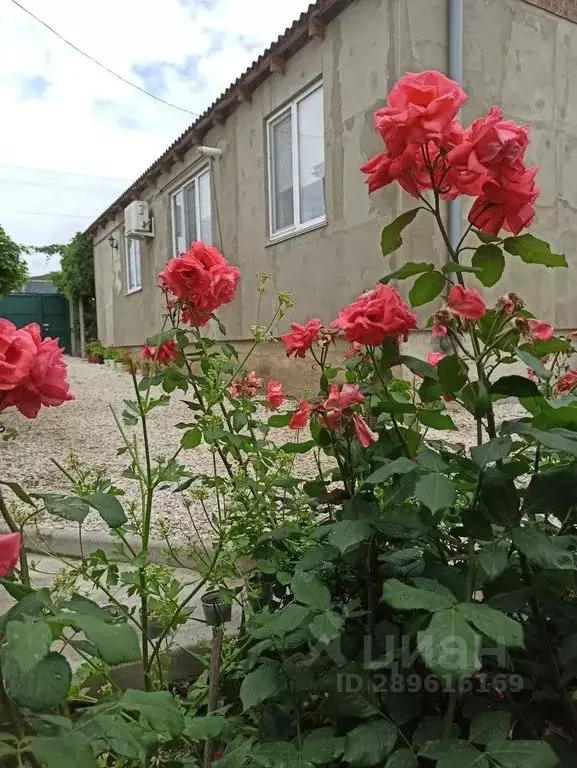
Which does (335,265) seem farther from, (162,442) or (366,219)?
(162,442)

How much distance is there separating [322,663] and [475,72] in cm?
556

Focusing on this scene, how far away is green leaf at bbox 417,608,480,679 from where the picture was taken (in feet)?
2.02

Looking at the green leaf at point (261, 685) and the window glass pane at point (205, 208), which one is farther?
the window glass pane at point (205, 208)

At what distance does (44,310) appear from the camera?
2056cm

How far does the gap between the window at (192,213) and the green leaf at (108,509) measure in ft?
25.2

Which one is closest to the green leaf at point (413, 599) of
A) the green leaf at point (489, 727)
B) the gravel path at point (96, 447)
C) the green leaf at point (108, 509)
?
the green leaf at point (489, 727)

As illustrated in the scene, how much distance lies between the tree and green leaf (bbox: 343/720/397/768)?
21.1ft

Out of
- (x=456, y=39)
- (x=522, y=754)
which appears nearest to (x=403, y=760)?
(x=522, y=754)

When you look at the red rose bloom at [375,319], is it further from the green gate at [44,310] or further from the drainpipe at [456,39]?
the green gate at [44,310]

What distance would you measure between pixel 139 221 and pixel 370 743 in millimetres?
10742

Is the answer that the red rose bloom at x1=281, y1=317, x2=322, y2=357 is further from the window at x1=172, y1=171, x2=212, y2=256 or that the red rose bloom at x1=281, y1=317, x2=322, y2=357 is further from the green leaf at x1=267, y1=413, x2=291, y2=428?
the window at x1=172, y1=171, x2=212, y2=256

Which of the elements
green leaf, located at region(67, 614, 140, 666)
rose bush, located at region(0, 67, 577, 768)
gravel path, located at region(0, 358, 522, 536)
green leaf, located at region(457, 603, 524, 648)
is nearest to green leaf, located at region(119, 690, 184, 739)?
rose bush, located at region(0, 67, 577, 768)

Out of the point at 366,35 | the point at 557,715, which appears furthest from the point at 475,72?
the point at 557,715

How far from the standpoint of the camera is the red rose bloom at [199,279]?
1.45 meters
